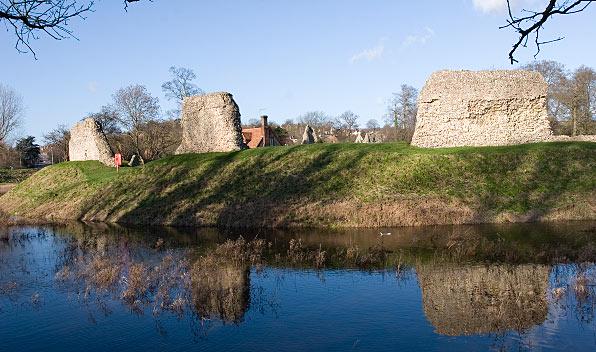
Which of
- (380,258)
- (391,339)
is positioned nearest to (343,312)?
(391,339)

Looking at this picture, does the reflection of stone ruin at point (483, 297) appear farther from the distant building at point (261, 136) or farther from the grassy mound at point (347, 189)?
the distant building at point (261, 136)

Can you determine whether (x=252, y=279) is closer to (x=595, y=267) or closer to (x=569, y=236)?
(x=595, y=267)

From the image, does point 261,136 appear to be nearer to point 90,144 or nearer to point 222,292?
point 90,144

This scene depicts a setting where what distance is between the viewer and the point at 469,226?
1880cm

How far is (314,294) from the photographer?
11.1m

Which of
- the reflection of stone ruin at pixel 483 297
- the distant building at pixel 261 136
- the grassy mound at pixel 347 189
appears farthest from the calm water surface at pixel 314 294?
the distant building at pixel 261 136

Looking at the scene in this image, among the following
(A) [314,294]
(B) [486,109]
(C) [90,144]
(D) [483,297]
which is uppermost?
(B) [486,109]

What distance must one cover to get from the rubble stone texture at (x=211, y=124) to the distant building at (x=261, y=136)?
27492 mm

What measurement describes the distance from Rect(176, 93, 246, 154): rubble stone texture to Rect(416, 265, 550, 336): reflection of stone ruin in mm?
21011

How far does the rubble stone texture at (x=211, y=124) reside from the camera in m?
31.7

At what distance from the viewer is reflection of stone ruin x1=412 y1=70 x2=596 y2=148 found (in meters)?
26.8

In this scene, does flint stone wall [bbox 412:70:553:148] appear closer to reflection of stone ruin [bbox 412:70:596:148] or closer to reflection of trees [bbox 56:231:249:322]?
reflection of stone ruin [bbox 412:70:596:148]

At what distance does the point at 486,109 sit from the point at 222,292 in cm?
2052

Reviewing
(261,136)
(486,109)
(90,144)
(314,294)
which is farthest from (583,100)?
(314,294)
